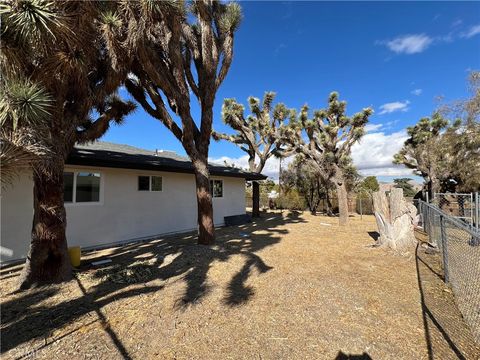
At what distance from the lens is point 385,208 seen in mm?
7762

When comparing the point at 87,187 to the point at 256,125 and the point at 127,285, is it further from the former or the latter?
the point at 256,125

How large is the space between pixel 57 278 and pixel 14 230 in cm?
280

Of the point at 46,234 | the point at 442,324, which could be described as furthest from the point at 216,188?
the point at 442,324

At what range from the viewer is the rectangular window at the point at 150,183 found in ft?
30.6

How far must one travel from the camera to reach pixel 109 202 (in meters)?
8.26

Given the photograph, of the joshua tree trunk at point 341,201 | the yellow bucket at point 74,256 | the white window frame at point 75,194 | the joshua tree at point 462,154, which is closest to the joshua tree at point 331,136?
the joshua tree trunk at point 341,201

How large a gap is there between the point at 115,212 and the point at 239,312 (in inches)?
251

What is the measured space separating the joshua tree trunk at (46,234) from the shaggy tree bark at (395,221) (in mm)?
8270

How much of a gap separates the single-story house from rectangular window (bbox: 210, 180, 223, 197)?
167 centimetres

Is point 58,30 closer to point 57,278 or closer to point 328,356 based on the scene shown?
point 57,278

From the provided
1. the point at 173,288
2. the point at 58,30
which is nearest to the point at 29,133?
the point at 58,30

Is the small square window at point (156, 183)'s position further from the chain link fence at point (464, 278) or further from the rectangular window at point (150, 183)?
the chain link fence at point (464, 278)

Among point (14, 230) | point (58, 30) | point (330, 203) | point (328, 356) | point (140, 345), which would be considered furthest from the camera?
point (330, 203)

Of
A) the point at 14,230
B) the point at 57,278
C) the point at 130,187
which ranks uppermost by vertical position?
the point at 130,187
